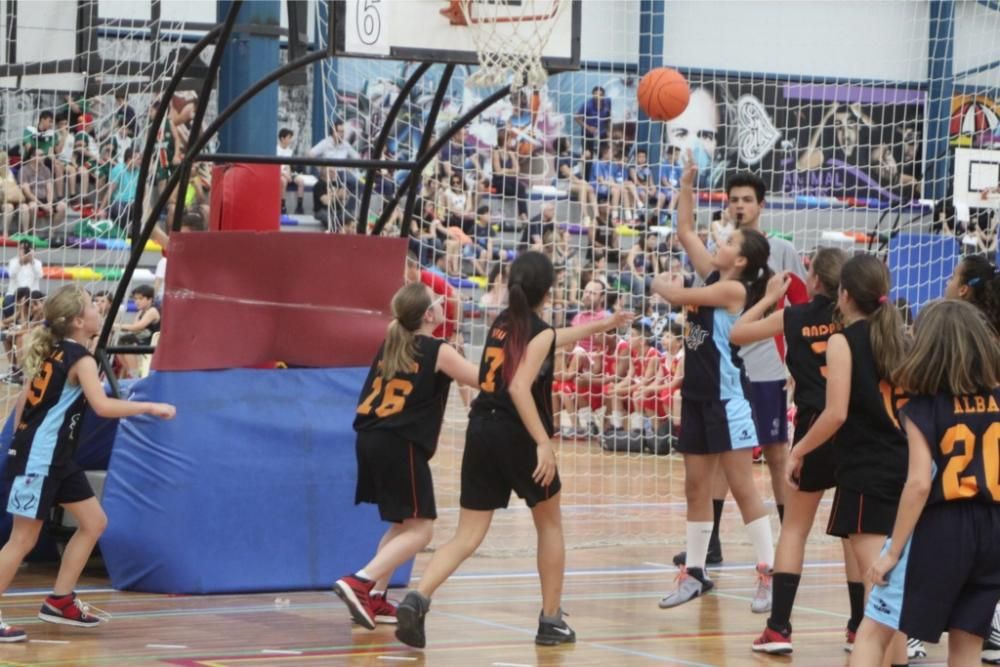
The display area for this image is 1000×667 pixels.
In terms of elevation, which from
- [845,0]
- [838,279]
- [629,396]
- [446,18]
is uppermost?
[845,0]

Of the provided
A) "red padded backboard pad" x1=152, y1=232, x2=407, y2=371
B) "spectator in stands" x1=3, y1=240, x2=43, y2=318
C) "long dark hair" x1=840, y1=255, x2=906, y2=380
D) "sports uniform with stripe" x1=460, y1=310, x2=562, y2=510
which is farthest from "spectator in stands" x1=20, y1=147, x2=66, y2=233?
"long dark hair" x1=840, y1=255, x2=906, y2=380

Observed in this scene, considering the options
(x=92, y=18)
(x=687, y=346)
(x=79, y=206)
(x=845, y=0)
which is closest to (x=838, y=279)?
(x=687, y=346)

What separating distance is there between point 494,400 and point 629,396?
8750mm

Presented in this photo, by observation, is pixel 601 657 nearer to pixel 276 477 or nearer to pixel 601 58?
pixel 276 477

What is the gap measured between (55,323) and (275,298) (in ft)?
4.35

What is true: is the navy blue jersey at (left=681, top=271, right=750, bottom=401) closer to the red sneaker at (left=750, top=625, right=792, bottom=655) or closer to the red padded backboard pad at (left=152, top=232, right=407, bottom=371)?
the red sneaker at (left=750, top=625, right=792, bottom=655)

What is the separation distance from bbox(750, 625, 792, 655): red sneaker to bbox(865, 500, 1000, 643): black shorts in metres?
1.92

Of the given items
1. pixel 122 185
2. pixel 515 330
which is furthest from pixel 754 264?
pixel 122 185

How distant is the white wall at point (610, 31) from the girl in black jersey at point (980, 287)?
49.3 feet

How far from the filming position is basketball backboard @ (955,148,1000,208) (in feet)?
49.3

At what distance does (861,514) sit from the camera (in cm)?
588

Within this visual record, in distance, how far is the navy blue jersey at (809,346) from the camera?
21.2ft

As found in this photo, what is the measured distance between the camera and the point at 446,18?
762cm

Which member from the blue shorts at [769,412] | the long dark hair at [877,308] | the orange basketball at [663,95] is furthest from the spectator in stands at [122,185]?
the long dark hair at [877,308]
